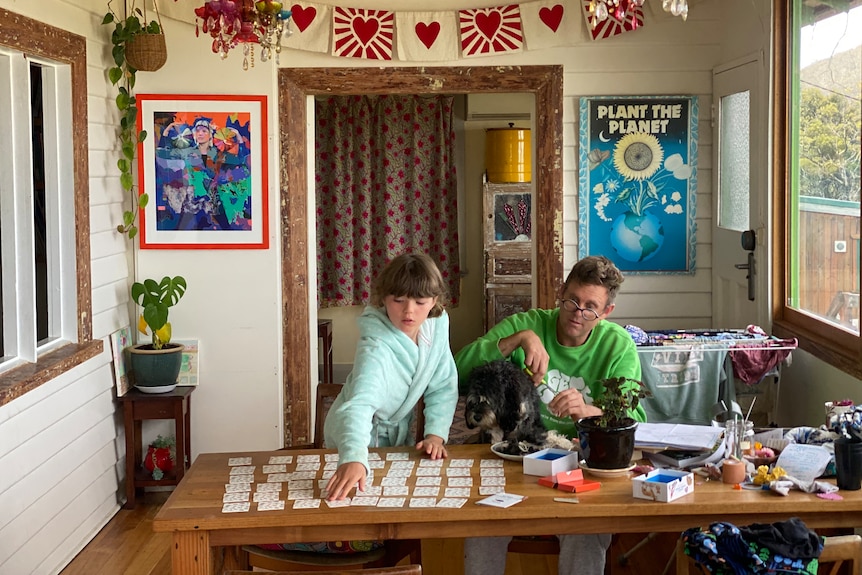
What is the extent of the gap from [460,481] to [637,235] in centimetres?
301

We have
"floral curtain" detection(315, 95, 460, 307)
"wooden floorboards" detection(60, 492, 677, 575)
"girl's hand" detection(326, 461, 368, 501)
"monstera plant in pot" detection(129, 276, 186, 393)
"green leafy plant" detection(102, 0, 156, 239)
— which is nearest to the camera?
"girl's hand" detection(326, 461, 368, 501)

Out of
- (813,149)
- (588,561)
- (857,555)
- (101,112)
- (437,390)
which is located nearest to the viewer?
(857,555)

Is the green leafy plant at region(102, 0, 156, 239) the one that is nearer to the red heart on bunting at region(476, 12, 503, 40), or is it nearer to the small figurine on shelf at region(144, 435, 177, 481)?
the small figurine on shelf at region(144, 435, 177, 481)

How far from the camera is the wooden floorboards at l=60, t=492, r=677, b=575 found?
3.94 metres

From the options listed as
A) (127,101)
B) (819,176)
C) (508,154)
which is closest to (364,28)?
(127,101)

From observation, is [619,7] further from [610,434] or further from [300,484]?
[300,484]

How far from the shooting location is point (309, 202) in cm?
542

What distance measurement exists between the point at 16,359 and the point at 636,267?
10.2 ft

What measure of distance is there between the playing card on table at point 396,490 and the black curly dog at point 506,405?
36cm

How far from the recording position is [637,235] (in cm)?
536

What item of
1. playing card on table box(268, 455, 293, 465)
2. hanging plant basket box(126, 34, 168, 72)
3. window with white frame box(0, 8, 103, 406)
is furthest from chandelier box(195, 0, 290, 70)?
playing card on table box(268, 455, 293, 465)

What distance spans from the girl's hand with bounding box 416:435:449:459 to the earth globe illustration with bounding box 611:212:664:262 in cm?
270

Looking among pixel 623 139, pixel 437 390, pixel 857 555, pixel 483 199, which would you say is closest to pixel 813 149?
pixel 623 139

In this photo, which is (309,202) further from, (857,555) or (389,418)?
(857,555)
